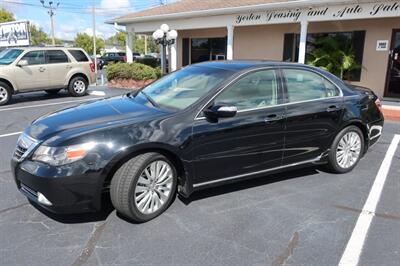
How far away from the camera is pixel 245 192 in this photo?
13.9 ft

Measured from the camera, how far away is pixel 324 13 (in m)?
11.4

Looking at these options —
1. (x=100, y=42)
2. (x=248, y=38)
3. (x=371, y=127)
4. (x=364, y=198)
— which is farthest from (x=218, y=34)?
(x=100, y=42)

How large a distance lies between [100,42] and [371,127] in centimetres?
8681

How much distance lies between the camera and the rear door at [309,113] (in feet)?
14.1

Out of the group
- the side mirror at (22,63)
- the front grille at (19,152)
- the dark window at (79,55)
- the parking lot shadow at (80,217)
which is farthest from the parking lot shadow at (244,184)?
the dark window at (79,55)

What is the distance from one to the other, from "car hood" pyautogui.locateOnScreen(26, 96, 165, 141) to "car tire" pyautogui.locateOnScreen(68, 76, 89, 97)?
8678 mm

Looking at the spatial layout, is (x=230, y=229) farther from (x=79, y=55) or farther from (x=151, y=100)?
(x=79, y=55)

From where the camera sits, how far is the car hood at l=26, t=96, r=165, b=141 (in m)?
3.38

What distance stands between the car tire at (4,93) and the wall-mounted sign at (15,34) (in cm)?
1020

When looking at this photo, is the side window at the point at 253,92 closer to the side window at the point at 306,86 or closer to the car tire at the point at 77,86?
the side window at the point at 306,86

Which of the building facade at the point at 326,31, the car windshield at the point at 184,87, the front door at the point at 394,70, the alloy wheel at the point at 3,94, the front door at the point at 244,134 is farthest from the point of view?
the front door at the point at 394,70

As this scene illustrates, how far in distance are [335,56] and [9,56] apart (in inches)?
417

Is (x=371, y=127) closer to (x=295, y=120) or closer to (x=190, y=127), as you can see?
(x=295, y=120)

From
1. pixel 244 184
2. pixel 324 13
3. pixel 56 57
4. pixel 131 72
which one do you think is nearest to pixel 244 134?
pixel 244 184
